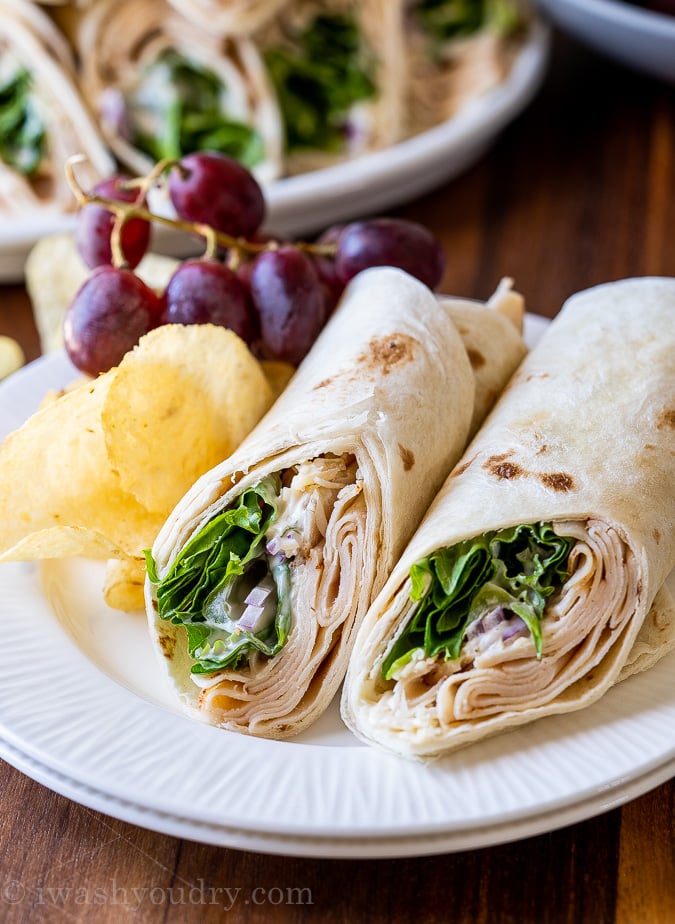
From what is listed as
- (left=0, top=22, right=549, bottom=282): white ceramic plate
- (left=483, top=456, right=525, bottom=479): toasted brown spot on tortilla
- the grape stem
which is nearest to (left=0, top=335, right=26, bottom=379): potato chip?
(left=0, top=22, right=549, bottom=282): white ceramic plate

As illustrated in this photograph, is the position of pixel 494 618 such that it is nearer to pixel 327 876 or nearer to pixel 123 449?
pixel 327 876

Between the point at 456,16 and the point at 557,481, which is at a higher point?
the point at 557,481

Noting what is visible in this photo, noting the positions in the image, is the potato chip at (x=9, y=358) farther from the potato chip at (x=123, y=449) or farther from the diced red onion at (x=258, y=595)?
the diced red onion at (x=258, y=595)

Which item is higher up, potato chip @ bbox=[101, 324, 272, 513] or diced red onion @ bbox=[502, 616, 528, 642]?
potato chip @ bbox=[101, 324, 272, 513]

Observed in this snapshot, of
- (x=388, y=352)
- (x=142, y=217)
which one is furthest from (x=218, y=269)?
(x=388, y=352)

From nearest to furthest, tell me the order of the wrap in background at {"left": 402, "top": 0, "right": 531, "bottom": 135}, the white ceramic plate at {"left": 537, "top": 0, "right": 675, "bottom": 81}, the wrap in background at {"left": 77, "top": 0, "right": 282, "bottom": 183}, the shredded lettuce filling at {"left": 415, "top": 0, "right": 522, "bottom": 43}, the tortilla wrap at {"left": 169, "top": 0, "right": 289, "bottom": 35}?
the tortilla wrap at {"left": 169, "top": 0, "right": 289, "bottom": 35}, the wrap in background at {"left": 77, "top": 0, "right": 282, "bottom": 183}, the white ceramic plate at {"left": 537, "top": 0, "right": 675, "bottom": 81}, the wrap in background at {"left": 402, "top": 0, "right": 531, "bottom": 135}, the shredded lettuce filling at {"left": 415, "top": 0, "right": 522, "bottom": 43}

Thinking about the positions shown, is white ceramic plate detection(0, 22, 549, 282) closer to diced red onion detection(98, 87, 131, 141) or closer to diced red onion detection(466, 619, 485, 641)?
diced red onion detection(98, 87, 131, 141)
